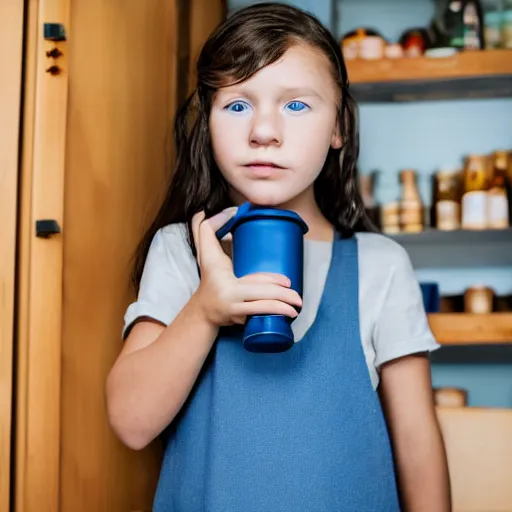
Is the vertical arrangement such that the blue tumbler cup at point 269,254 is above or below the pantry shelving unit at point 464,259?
above

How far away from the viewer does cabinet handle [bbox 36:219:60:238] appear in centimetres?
96

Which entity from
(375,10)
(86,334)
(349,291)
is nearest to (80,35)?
(86,334)

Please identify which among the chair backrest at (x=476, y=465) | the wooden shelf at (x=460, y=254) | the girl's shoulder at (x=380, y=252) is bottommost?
the chair backrest at (x=476, y=465)

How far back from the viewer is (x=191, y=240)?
1.03 meters

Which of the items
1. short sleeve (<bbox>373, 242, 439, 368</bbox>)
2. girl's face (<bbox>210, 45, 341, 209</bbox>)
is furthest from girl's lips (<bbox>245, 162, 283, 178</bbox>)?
short sleeve (<bbox>373, 242, 439, 368</bbox>)

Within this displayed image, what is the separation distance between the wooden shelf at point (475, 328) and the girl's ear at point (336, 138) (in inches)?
34.4

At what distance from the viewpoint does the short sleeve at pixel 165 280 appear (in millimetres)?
971

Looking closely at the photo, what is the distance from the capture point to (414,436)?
1.00m

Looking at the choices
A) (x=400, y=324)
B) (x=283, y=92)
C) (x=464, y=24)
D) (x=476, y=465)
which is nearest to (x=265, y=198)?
(x=283, y=92)

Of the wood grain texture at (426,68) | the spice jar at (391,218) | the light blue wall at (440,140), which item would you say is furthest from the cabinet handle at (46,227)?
the light blue wall at (440,140)

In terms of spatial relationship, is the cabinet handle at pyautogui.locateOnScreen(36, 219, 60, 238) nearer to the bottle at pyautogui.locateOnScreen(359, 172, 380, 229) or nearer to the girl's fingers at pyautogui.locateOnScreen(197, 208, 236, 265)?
the girl's fingers at pyautogui.locateOnScreen(197, 208, 236, 265)

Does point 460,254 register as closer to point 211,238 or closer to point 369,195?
point 369,195

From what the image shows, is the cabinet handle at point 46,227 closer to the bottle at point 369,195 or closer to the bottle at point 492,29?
the bottle at point 369,195

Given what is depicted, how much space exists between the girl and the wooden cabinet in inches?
4.2
